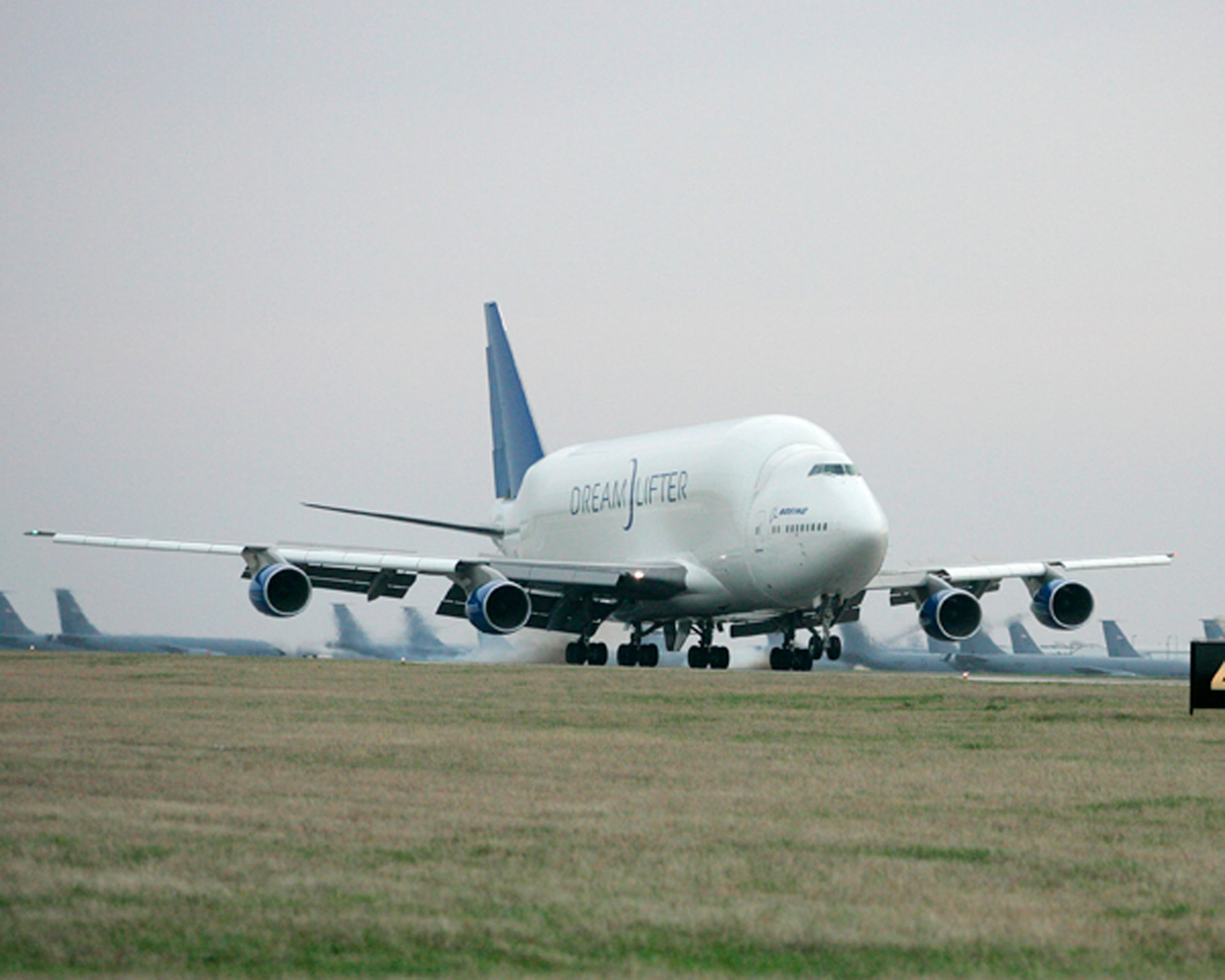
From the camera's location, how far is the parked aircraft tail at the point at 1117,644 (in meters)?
93.1

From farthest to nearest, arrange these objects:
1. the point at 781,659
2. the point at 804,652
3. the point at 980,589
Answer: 1. the point at 980,589
2. the point at 781,659
3. the point at 804,652

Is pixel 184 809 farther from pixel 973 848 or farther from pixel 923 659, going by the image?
pixel 923 659

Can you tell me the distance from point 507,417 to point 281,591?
1842cm

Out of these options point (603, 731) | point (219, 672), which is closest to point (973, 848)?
point (603, 731)

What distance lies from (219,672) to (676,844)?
1993 centimetres

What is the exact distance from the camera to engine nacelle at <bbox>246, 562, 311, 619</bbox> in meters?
39.0

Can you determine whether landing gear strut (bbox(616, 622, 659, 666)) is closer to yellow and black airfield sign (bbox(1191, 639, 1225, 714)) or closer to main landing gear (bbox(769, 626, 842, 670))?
main landing gear (bbox(769, 626, 842, 670))

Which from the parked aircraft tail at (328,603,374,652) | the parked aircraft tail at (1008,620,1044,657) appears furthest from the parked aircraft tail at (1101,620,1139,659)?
the parked aircraft tail at (328,603,374,652)

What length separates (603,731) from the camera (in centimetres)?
1872

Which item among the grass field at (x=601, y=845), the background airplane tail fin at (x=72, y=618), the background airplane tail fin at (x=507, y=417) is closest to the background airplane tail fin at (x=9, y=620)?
the background airplane tail fin at (x=72, y=618)

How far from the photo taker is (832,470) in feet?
125

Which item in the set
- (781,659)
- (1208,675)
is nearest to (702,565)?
(781,659)

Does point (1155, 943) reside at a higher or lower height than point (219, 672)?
higher

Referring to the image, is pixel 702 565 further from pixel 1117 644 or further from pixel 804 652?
pixel 1117 644
